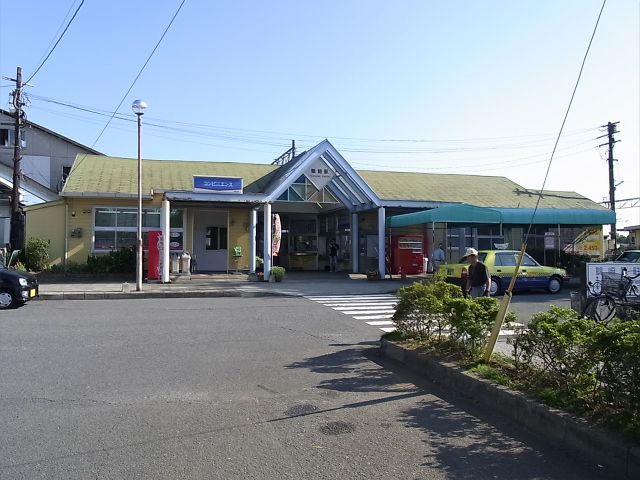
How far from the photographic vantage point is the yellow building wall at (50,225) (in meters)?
23.5

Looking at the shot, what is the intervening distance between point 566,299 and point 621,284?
8.01 m

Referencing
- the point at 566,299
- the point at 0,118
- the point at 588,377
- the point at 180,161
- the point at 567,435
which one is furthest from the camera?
the point at 0,118

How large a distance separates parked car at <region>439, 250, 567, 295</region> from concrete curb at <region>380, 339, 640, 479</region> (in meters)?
11.1

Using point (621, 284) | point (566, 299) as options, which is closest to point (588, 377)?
point (621, 284)

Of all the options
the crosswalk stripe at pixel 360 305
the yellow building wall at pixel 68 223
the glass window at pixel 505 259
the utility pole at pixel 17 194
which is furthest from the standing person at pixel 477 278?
the utility pole at pixel 17 194

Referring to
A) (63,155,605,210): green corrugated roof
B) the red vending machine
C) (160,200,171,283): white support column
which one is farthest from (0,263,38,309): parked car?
the red vending machine

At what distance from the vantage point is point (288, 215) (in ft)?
103

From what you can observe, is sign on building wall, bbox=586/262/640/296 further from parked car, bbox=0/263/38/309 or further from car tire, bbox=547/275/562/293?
parked car, bbox=0/263/38/309

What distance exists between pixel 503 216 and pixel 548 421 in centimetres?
1834

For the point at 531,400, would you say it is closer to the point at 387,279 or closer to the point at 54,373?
the point at 54,373

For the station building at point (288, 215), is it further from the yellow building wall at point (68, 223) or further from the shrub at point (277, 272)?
the shrub at point (277, 272)

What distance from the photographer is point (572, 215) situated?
2284 centimetres

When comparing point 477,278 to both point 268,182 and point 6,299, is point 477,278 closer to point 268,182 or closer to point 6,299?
point 6,299

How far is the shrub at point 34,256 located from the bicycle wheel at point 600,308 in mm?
20977
